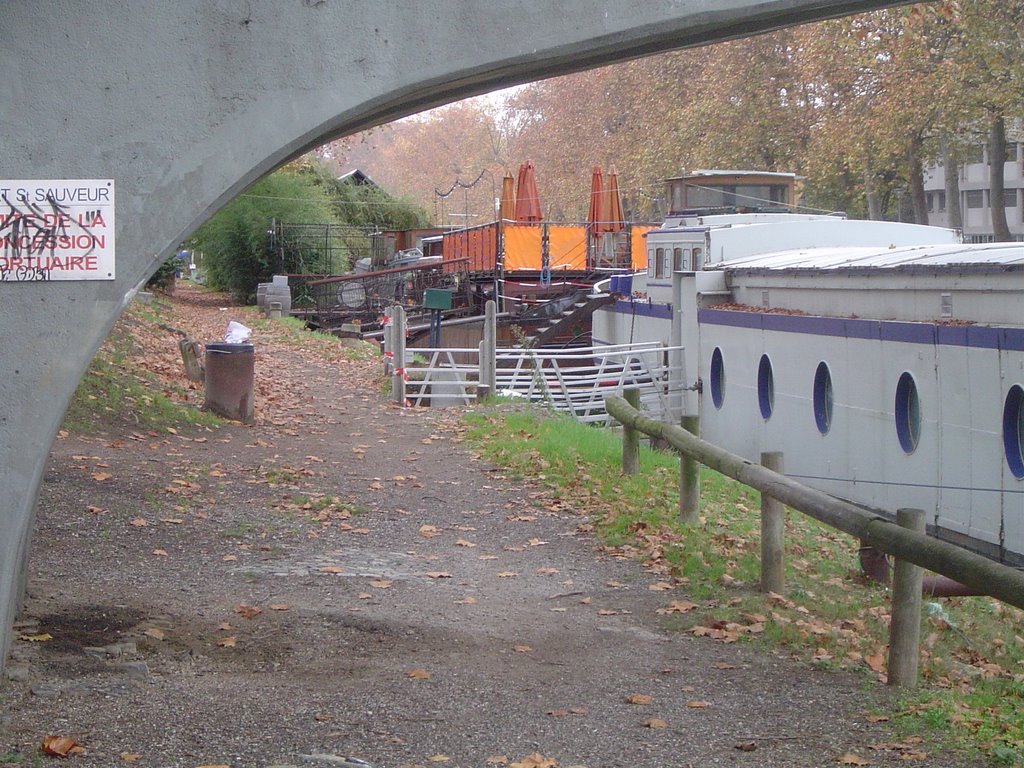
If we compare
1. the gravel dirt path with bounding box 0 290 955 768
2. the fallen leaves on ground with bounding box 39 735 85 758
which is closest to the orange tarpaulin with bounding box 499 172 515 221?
Answer: the gravel dirt path with bounding box 0 290 955 768

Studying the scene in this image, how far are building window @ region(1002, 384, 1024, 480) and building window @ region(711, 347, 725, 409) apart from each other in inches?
351

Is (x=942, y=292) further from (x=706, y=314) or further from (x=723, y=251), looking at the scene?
(x=723, y=251)

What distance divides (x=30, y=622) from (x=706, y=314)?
16145 mm

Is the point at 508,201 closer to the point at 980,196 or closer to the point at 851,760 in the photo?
the point at 851,760

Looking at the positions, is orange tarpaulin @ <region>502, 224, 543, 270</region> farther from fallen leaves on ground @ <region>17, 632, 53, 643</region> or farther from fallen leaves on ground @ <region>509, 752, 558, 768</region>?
fallen leaves on ground @ <region>509, 752, 558, 768</region>

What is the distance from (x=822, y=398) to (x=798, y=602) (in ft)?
29.8

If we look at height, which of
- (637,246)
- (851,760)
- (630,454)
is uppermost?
(637,246)

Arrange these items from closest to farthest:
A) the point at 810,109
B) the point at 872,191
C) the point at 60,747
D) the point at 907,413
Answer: the point at 60,747 → the point at 907,413 → the point at 810,109 → the point at 872,191

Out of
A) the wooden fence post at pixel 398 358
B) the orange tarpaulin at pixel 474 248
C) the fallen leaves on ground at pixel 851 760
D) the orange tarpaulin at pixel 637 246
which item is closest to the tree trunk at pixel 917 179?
the orange tarpaulin at pixel 637 246

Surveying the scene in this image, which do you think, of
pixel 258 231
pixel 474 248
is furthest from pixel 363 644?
pixel 258 231

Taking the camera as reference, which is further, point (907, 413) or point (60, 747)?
point (907, 413)

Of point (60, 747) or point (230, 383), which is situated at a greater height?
point (230, 383)

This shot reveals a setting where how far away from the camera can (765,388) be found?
18.5m

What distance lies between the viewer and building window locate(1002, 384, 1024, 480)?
1142cm
